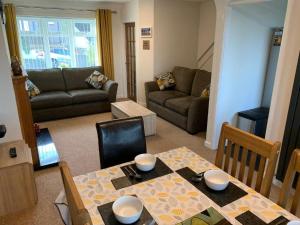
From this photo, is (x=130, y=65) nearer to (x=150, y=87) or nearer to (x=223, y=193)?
(x=150, y=87)

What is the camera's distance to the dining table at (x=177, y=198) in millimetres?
1059

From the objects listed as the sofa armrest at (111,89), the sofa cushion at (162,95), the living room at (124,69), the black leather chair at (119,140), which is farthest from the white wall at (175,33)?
the black leather chair at (119,140)

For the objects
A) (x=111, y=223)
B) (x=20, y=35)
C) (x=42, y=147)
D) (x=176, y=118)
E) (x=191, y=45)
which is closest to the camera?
(x=111, y=223)

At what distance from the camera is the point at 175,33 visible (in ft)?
15.8

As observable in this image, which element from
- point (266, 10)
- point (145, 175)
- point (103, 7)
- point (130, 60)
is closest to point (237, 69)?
point (266, 10)

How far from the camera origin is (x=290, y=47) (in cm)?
214

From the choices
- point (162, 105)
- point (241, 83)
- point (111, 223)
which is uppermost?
point (241, 83)

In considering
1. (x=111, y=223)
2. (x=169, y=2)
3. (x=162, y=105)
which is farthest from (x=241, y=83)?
(x=111, y=223)

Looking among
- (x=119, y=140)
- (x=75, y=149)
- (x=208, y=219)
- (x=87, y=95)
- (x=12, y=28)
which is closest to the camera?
(x=208, y=219)

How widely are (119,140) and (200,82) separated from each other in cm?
294

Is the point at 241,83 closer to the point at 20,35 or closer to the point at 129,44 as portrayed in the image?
the point at 129,44

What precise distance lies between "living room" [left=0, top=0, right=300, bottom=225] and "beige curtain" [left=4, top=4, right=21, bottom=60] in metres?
0.06

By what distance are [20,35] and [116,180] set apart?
4.56 m

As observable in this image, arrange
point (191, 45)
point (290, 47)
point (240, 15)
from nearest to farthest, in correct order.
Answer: point (290, 47) → point (240, 15) → point (191, 45)
